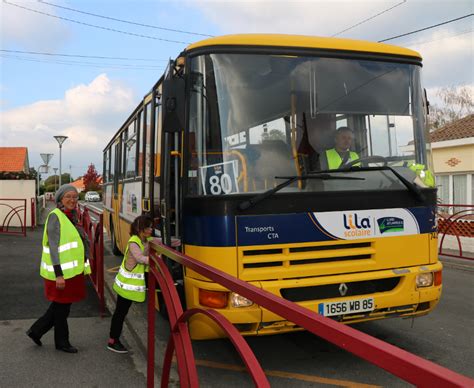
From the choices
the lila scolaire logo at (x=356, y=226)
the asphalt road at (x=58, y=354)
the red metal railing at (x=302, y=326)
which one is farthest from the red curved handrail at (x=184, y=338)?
the lila scolaire logo at (x=356, y=226)

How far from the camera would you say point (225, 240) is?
3785 millimetres

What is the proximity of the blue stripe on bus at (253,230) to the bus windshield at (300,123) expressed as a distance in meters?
0.25

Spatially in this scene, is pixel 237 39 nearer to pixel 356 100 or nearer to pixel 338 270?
pixel 356 100

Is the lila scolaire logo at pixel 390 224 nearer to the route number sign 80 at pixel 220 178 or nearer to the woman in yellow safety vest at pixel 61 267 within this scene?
the route number sign 80 at pixel 220 178

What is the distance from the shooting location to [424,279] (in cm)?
427

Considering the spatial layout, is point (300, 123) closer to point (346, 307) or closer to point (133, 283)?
point (346, 307)

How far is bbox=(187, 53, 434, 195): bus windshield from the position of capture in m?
4.02

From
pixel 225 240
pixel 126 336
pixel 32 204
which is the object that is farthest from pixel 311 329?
pixel 32 204

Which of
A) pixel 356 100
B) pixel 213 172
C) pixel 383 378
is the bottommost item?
pixel 383 378

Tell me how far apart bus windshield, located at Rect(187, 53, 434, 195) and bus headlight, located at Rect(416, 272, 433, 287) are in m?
0.85

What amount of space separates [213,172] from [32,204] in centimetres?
1503

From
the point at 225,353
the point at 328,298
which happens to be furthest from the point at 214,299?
the point at 225,353

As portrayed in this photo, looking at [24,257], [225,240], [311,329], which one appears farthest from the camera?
[24,257]

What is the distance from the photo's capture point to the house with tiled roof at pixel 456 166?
650 inches
